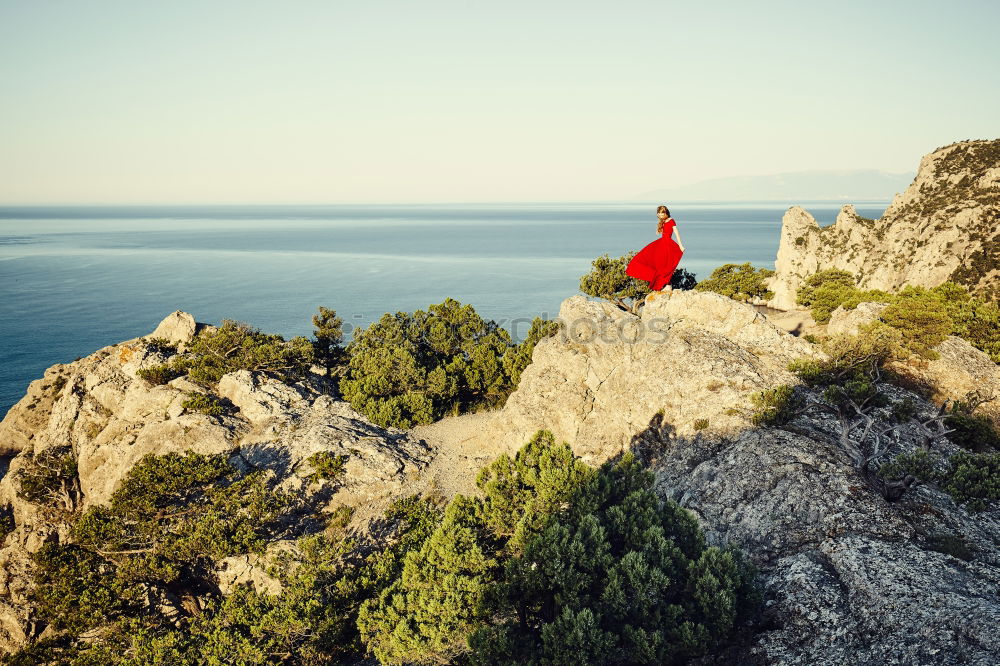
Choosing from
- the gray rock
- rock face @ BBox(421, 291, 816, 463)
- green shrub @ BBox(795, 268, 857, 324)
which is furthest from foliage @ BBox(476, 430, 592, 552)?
green shrub @ BBox(795, 268, 857, 324)

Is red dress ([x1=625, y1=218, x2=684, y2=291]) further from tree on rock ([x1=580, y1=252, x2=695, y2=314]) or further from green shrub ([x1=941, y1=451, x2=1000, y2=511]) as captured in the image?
tree on rock ([x1=580, y1=252, x2=695, y2=314])

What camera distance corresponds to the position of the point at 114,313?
85.6 meters

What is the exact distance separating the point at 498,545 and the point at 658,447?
12.3m

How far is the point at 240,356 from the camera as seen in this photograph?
118ft

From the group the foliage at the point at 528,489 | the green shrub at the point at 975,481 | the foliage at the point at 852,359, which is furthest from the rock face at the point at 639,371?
the foliage at the point at 528,489

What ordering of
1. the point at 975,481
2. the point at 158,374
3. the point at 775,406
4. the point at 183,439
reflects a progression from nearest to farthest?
the point at 975,481, the point at 775,406, the point at 183,439, the point at 158,374

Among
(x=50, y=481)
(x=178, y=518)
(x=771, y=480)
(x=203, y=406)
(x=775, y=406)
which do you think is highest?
(x=775, y=406)

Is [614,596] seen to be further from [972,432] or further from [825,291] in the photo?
[825,291]

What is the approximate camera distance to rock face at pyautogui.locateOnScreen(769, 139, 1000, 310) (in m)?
51.8

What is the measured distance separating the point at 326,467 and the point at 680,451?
17.5 meters

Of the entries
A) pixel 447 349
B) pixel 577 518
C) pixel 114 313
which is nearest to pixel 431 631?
pixel 577 518

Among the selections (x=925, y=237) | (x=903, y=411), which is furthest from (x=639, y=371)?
(x=925, y=237)

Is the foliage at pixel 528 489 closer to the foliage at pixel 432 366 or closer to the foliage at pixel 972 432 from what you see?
the foliage at pixel 972 432

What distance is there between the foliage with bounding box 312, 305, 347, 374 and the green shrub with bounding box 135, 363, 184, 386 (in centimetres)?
991
